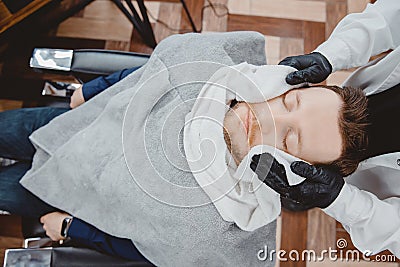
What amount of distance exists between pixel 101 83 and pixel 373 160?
2.23 ft

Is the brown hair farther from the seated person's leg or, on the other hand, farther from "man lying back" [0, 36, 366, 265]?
the seated person's leg

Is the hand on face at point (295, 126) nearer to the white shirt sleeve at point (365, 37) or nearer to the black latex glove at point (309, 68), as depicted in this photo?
the black latex glove at point (309, 68)

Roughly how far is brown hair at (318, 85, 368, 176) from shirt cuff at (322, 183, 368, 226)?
0.14 feet

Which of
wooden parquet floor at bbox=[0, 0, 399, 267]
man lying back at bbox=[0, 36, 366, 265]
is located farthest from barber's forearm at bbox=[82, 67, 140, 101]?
wooden parquet floor at bbox=[0, 0, 399, 267]

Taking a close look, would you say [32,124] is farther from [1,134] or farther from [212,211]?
[212,211]

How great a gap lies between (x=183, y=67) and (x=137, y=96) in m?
0.12

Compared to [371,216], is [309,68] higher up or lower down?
higher up

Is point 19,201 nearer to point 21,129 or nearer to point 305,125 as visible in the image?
point 21,129

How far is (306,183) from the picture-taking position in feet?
3.25

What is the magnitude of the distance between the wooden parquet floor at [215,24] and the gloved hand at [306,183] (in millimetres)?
819

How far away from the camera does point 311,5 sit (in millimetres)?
1843

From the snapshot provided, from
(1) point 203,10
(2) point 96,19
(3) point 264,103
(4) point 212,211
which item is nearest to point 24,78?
(2) point 96,19

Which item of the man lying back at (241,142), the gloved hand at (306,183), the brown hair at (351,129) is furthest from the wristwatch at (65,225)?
the brown hair at (351,129)

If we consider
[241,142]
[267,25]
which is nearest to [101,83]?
[241,142]
